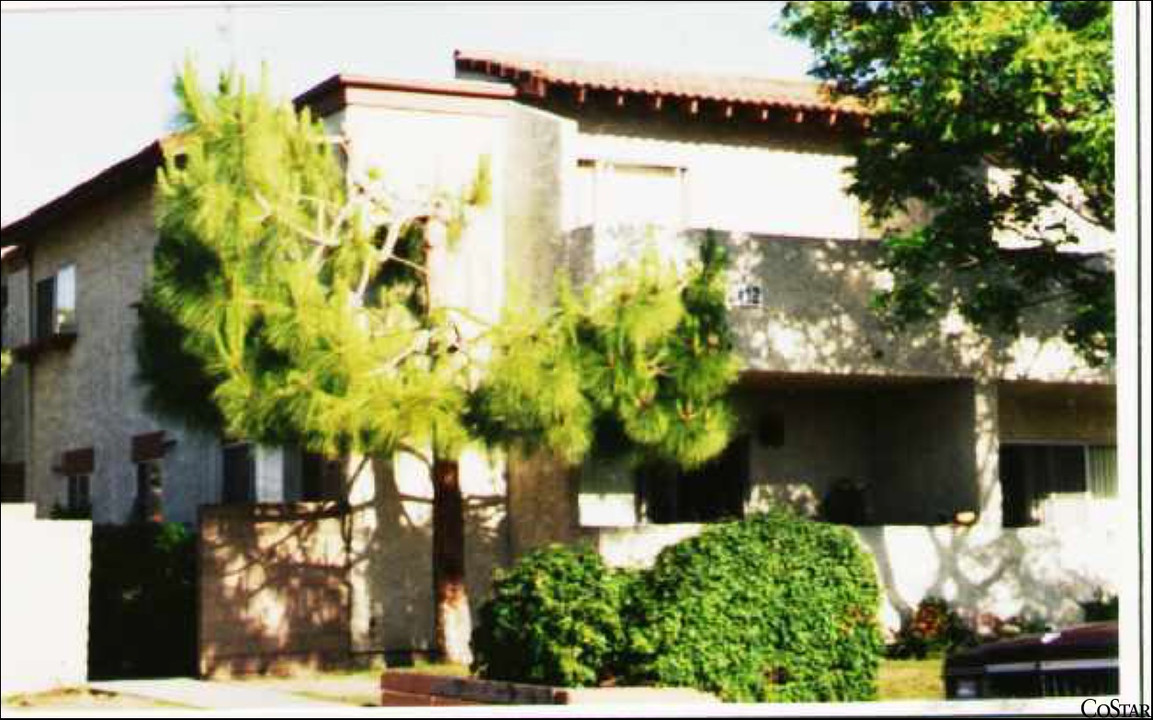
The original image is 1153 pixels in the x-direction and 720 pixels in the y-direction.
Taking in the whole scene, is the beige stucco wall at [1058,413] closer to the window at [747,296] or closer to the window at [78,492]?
the window at [747,296]

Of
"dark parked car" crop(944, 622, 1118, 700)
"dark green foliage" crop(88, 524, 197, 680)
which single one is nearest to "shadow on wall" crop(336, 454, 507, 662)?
"dark green foliage" crop(88, 524, 197, 680)

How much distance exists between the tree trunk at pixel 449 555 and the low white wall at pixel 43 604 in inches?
131

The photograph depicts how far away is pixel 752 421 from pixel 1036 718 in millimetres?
14484

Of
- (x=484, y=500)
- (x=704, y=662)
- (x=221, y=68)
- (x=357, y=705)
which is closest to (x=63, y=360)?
(x=484, y=500)

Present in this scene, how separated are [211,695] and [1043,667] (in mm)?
7739

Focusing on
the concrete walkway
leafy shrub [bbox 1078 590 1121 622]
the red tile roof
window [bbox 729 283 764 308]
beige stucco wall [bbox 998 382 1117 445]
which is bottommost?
the concrete walkway

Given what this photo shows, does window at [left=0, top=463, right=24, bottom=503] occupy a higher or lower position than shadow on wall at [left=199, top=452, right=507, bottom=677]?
higher

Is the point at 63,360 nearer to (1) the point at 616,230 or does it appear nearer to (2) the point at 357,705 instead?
(1) the point at 616,230

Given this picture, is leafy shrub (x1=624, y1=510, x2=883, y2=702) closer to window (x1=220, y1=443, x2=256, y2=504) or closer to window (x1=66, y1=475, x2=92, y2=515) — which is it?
window (x1=220, y1=443, x2=256, y2=504)

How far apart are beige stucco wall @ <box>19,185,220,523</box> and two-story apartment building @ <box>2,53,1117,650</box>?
0.06 metres

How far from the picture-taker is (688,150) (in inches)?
813

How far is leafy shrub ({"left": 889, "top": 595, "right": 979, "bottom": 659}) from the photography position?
18.0m

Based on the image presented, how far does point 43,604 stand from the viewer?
1588 centimetres

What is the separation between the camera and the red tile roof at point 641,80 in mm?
19750
